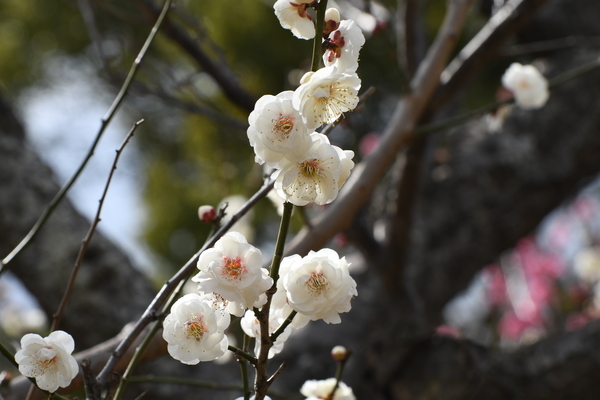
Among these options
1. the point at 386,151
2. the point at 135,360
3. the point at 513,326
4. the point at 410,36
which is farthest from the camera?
the point at 513,326

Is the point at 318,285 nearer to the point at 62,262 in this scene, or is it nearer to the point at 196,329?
the point at 196,329

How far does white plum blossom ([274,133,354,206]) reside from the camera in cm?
36

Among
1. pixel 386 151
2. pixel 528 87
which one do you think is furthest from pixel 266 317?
pixel 528 87

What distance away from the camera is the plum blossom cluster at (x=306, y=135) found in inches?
13.6

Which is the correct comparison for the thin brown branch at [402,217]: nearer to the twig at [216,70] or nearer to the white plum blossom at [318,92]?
the twig at [216,70]

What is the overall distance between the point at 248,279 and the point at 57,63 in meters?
3.28

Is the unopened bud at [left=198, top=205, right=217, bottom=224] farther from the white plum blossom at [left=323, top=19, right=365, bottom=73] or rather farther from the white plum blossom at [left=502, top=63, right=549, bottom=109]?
the white plum blossom at [left=502, top=63, right=549, bottom=109]

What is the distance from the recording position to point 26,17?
3.05m

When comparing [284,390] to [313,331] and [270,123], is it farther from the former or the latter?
[270,123]

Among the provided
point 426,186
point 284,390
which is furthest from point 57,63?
point 284,390

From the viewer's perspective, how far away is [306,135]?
350 millimetres

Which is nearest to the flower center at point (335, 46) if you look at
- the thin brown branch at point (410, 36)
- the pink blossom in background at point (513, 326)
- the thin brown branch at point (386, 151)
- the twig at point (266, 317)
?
the twig at point (266, 317)

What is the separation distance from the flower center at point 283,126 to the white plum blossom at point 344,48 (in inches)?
3.1

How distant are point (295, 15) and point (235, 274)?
0.22 meters
